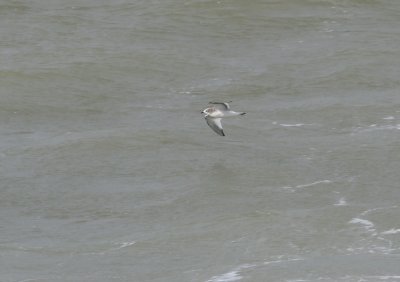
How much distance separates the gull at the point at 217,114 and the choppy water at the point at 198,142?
0.47 meters

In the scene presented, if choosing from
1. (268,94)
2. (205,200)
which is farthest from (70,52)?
(205,200)

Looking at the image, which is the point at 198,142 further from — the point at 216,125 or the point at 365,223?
the point at 365,223

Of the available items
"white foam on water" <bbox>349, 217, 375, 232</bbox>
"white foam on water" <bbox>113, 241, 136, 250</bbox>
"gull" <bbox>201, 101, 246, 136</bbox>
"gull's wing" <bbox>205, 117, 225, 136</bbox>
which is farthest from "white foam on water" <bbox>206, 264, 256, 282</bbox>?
"gull's wing" <bbox>205, 117, 225, 136</bbox>

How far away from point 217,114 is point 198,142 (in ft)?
4.45

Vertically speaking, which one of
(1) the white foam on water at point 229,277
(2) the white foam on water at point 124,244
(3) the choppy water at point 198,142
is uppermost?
(1) the white foam on water at point 229,277

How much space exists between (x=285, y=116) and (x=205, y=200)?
4836 mm

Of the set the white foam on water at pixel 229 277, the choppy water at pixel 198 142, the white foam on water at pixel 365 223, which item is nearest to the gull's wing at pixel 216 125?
the choppy water at pixel 198 142

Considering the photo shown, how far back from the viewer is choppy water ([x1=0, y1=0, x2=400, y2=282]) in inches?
627

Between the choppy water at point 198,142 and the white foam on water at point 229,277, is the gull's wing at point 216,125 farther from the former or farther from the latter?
the white foam on water at point 229,277

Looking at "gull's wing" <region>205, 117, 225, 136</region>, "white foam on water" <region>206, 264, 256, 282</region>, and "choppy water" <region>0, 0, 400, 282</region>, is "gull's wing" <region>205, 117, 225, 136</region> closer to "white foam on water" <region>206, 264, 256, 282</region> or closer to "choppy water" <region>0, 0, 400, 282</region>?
"choppy water" <region>0, 0, 400, 282</region>

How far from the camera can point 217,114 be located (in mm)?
20656

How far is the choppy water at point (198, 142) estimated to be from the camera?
15.9 metres

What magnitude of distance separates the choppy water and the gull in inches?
18.5

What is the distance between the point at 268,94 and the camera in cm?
2494
